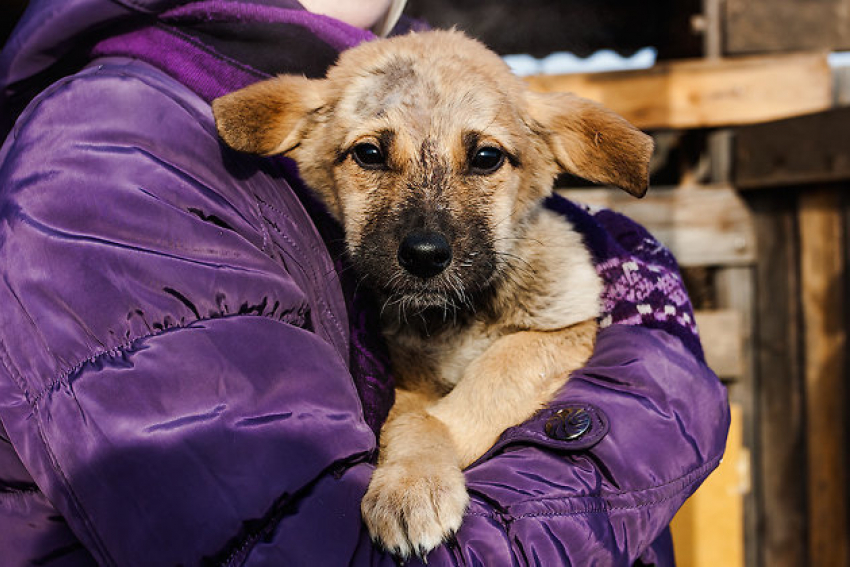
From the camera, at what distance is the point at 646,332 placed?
1.89 m

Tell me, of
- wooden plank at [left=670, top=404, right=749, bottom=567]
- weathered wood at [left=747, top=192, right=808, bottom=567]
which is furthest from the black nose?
weathered wood at [left=747, top=192, right=808, bottom=567]

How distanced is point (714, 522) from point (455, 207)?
2.79 meters

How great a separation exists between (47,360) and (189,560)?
0.40 meters

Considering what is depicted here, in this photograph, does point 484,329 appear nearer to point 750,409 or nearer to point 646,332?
point 646,332

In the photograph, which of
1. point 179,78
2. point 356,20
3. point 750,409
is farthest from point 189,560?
point 750,409

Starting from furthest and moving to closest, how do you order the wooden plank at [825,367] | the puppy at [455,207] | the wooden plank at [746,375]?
the wooden plank at [746,375] < the wooden plank at [825,367] < the puppy at [455,207]

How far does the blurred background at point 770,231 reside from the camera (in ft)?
13.5

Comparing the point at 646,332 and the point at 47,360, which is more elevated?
the point at 47,360

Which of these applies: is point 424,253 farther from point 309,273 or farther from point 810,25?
point 810,25

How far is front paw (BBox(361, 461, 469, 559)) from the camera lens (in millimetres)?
1386

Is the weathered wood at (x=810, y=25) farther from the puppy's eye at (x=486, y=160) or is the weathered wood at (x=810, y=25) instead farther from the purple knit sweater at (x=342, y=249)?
the puppy's eye at (x=486, y=160)

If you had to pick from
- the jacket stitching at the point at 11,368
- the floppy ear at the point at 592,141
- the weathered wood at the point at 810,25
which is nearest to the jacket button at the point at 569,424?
Answer: the floppy ear at the point at 592,141

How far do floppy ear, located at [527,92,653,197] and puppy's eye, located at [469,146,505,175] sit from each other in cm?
23

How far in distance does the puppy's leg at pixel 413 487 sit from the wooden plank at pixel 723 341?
268 cm
